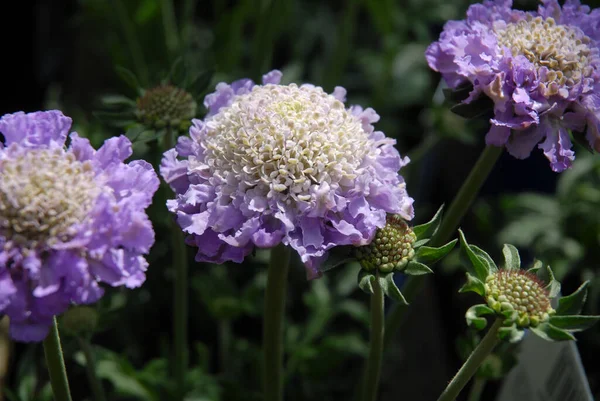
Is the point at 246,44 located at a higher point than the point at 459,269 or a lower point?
higher

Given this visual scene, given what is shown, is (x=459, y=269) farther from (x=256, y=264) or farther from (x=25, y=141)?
(x=25, y=141)

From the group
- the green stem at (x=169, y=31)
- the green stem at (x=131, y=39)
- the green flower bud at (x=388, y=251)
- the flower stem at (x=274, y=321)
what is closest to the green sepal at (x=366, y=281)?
the green flower bud at (x=388, y=251)

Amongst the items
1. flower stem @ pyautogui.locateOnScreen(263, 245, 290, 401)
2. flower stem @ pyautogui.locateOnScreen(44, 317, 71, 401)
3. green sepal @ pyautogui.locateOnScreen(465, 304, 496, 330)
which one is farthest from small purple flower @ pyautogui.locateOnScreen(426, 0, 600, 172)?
flower stem @ pyautogui.locateOnScreen(44, 317, 71, 401)

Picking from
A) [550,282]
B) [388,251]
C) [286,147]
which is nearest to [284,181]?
[286,147]

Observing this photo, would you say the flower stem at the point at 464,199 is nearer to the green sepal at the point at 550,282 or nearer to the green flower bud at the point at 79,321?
the green sepal at the point at 550,282

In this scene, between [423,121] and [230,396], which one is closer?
[230,396]

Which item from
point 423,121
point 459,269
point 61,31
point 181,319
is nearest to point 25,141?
point 181,319

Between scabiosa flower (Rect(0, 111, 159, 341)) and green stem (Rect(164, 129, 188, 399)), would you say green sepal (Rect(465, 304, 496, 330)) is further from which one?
green stem (Rect(164, 129, 188, 399))
